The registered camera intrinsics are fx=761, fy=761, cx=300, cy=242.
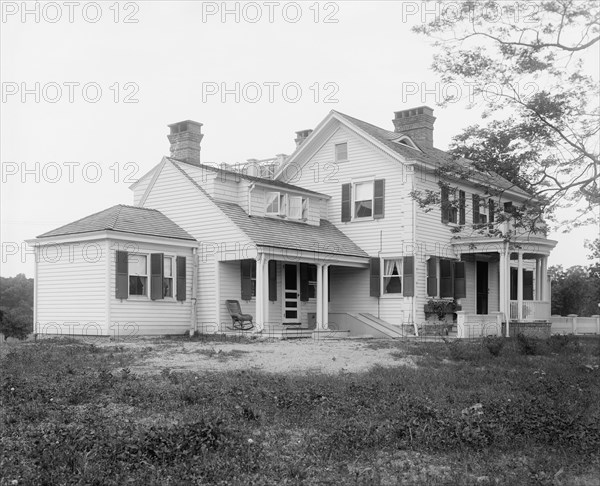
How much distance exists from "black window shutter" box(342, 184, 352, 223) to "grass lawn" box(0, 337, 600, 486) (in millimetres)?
15230

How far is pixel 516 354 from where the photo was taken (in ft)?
59.6

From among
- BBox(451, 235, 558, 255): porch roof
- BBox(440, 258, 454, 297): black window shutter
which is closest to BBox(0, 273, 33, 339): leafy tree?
BBox(440, 258, 454, 297): black window shutter

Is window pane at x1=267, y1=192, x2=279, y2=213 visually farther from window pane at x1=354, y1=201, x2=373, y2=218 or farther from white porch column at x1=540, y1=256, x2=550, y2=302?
white porch column at x1=540, y1=256, x2=550, y2=302

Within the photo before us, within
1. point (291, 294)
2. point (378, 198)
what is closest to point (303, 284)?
point (291, 294)

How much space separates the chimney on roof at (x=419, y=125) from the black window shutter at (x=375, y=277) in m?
7.43

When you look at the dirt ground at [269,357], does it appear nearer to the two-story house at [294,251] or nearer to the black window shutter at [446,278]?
the two-story house at [294,251]

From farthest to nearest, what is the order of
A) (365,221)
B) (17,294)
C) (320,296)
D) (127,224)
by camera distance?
(17,294) < (365,221) < (320,296) < (127,224)

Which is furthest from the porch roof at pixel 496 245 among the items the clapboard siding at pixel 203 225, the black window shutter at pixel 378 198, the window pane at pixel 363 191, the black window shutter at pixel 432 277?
the clapboard siding at pixel 203 225

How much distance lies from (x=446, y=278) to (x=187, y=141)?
446 inches

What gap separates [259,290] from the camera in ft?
75.9

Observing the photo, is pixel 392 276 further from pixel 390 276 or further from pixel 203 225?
pixel 203 225

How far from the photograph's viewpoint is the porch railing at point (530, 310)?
2708 cm

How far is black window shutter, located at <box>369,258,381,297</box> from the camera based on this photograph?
1070 inches

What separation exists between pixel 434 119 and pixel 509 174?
17.8 metres
